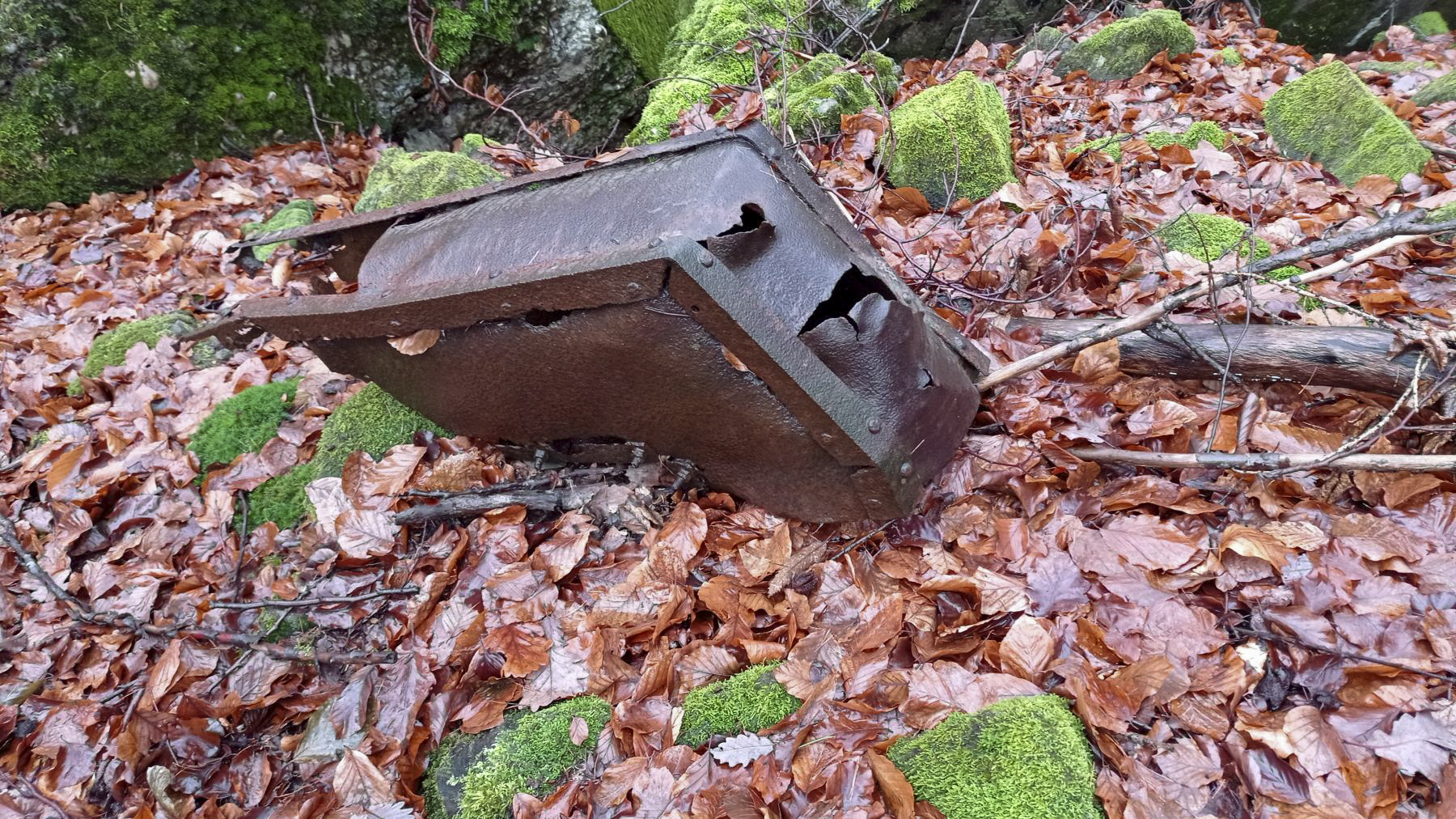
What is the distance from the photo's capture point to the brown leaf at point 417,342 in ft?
6.76

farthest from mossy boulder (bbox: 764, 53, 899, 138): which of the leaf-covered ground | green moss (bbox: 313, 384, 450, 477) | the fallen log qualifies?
green moss (bbox: 313, 384, 450, 477)

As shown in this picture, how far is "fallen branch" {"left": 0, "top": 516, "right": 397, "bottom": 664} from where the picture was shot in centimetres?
221

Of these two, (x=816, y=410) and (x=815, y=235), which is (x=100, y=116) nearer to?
(x=815, y=235)

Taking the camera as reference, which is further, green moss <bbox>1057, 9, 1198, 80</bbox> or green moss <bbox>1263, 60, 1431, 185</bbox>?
green moss <bbox>1057, 9, 1198, 80</bbox>

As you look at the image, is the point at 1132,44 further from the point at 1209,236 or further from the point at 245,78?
the point at 245,78

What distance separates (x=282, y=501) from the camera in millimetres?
2736

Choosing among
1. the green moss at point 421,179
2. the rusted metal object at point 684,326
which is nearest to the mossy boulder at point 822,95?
the green moss at point 421,179

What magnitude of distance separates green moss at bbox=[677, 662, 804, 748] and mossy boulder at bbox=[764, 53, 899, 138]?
3.12m

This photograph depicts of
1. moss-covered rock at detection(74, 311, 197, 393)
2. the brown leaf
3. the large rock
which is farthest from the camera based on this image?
the large rock

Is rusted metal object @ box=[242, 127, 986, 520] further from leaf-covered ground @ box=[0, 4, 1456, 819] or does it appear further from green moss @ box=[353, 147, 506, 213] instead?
green moss @ box=[353, 147, 506, 213]

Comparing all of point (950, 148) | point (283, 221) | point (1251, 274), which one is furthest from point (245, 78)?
point (1251, 274)

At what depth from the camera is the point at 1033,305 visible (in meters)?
2.79

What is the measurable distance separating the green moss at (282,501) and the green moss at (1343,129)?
502 centimetres

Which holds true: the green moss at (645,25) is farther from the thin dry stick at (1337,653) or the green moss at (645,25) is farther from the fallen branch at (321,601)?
the thin dry stick at (1337,653)
